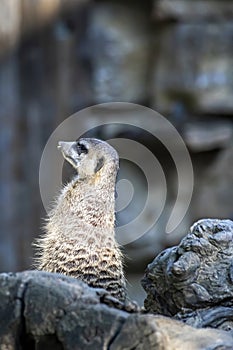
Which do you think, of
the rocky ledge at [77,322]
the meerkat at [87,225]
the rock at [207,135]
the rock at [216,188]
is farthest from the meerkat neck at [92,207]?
the rock at [216,188]

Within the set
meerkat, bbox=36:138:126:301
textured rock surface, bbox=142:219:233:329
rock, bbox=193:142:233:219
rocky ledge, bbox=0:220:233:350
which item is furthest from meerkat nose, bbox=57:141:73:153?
rock, bbox=193:142:233:219

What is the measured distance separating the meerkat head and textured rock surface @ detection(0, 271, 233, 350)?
0.33 m

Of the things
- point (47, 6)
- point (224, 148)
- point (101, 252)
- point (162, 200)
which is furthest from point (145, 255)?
point (101, 252)

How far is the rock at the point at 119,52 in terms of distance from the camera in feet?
11.0

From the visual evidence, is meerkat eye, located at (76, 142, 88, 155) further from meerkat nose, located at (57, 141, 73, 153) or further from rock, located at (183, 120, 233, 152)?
rock, located at (183, 120, 233, 152)

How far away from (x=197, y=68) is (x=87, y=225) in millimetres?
2259

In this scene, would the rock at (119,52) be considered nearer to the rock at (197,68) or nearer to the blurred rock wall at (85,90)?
the blurred rock wall at (85,90)

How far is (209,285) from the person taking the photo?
0.89 metres

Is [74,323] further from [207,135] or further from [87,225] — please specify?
Answer: [207,135]

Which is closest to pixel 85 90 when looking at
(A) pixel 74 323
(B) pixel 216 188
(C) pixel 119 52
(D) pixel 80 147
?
(C) pixel 119 52

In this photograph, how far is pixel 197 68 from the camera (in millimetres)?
3232

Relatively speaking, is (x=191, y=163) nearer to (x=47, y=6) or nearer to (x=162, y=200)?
(x=162, y=200)

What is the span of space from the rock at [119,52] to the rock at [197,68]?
5.6 inches

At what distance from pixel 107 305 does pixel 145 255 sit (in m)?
2.66
